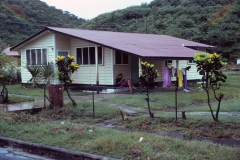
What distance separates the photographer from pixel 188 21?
168 feet

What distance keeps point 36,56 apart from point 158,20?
3424 centimetres

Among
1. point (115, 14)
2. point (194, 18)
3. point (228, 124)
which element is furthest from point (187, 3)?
point (228, 124)

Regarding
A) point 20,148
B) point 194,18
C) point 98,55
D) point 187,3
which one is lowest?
point 20,148

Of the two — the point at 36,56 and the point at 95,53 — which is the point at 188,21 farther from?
the point at 95,53

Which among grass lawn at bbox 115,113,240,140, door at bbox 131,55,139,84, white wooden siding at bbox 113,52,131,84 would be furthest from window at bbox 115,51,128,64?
grass lawn at bbox 115,113,240,140

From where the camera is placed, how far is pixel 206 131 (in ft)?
26.9

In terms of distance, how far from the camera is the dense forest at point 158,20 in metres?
46.7

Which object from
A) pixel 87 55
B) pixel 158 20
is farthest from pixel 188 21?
pixel 87 55

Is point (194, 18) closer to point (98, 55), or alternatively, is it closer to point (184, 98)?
point (98, 55)

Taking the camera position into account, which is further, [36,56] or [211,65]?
[36,56]

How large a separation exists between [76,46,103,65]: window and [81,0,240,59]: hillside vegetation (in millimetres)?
24570

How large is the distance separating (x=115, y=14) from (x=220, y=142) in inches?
2079

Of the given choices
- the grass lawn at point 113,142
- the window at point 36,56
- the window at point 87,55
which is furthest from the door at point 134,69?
the grass lawn at point 113,142

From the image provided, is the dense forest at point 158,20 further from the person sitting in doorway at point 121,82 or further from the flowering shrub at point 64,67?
the flowering shrub at point 64,67
